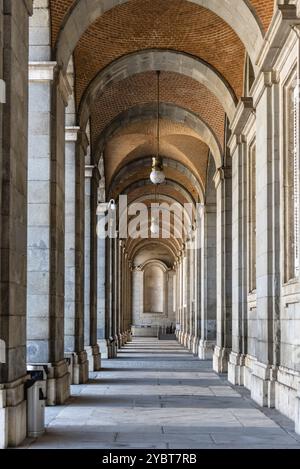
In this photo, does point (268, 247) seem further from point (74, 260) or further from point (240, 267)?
point (74, 260)

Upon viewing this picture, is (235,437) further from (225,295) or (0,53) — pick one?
(225,295)

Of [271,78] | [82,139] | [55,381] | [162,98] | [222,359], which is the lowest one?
[222,359]

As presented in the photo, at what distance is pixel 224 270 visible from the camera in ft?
68.4

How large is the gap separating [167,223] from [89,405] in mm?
34229

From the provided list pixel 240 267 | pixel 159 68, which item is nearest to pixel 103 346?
Answer: pixel 240 267

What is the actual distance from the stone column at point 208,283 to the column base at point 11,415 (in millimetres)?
17717

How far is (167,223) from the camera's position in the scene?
4734cm

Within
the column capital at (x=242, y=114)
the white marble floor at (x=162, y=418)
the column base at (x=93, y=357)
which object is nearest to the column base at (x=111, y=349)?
the column base at (x=93, y=357)

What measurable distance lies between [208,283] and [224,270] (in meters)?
6.29

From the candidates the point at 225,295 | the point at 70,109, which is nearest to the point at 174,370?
the point at 225,295

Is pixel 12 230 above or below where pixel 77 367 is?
above

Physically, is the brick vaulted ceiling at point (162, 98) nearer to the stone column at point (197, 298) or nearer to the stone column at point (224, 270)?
the stone column at point (224, 270)

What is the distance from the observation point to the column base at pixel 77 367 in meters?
16.8

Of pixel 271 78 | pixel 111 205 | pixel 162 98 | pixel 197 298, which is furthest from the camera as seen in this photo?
pixel 197 298
